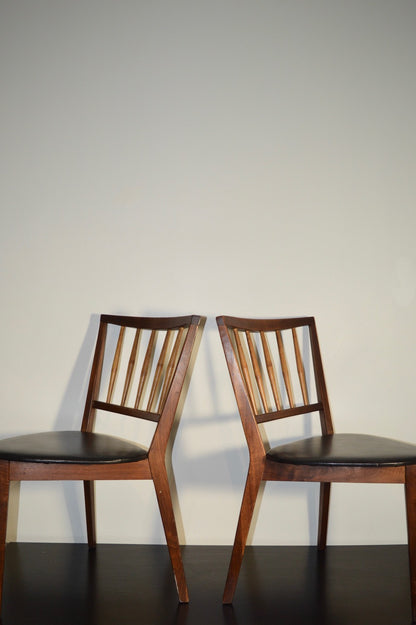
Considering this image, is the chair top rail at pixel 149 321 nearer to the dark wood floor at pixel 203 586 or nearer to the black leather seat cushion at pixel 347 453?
the black leather seat cushion at pixel 347 453

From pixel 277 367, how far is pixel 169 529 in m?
0.69

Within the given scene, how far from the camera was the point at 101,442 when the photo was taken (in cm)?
171

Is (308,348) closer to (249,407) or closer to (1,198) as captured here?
(249,407)

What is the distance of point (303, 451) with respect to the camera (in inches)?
62.7

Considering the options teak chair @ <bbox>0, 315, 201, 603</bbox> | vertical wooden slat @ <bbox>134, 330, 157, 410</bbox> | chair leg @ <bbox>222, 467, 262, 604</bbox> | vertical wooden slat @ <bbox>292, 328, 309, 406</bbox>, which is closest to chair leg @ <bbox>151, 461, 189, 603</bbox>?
teak chair @ <bbox>0, 315, 201, 603</bbox>

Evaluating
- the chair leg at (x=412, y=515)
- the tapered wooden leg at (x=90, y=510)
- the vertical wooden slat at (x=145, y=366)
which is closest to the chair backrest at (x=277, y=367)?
the vertical wooden slat at (x=145, y=366)

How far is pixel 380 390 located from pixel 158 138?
3.81 ft

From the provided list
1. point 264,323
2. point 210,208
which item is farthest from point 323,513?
point 210,208

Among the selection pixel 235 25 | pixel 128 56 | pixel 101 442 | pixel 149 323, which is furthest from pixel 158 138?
pixel 101 442

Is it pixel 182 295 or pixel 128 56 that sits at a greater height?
pixel 128 56

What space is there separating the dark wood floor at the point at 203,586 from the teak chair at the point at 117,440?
0.34 ft

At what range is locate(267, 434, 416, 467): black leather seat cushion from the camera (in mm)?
1499

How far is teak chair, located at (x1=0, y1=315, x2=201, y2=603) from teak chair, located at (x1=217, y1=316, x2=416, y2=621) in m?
0.16

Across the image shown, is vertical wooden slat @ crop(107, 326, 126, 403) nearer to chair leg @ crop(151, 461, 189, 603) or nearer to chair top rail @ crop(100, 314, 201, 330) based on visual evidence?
chair top rail @ crop(100, 314, 201, 330)
